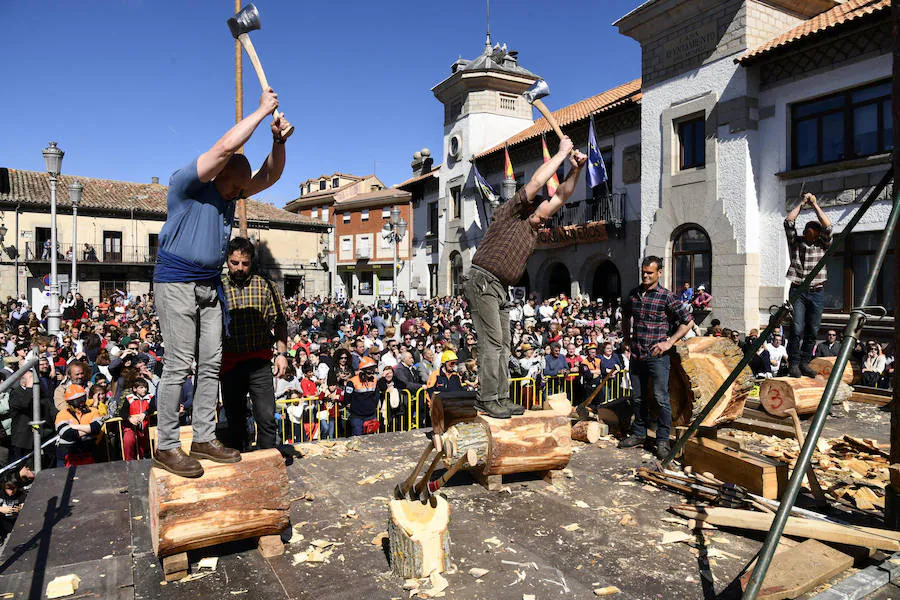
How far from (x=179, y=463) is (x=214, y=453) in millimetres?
234

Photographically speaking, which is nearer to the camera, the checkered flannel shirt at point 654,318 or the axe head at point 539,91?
the axe head at point 539,91

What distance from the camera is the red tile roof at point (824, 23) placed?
13.1m

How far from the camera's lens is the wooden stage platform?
11.8 ft

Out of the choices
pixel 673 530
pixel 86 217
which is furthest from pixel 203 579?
pixel 86 217

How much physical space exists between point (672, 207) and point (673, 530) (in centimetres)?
1492

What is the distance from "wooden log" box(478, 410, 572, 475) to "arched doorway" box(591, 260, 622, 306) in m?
18.2

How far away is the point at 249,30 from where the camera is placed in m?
3.68

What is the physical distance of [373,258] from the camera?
47844 mm

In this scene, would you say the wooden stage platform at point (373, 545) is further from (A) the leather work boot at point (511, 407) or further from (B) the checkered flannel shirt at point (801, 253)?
(B) the checkered flannel shirt at point (801, 253)

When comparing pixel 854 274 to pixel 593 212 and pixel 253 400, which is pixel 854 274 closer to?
pixel 593 212

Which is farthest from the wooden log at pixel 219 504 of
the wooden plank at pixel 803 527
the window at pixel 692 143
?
the window at pixel 692 143

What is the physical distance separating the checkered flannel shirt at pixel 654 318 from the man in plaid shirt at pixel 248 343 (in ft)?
12.2

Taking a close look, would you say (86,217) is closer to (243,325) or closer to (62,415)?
(62,415)

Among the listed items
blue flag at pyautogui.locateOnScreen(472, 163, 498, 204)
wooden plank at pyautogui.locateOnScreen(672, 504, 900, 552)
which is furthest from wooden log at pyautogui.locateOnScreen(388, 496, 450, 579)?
blue flag at pyautogui.locateOnScreen(472, 163, 498, 204)
